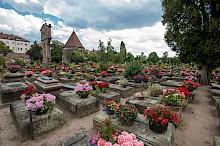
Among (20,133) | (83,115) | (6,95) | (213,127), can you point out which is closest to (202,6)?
(213,127)

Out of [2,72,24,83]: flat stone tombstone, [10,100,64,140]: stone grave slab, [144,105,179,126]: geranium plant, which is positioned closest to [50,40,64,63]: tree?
[2,72,24,83]: flat stone tombstone

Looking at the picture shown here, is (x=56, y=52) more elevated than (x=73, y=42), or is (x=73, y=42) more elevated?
(x=73, y=42)

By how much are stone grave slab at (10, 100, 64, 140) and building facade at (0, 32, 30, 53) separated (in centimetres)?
6850

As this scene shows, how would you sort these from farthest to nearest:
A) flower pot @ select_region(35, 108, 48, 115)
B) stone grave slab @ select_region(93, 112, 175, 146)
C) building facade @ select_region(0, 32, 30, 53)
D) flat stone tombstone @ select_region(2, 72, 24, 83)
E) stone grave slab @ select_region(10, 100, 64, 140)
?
building facade @ select_region(0, 32, 30, 53) → flat stone tombstone @ select_region(2, 72, 24, 83) → flower pot @ select_region(35, 108, 48, 115) → stone grave slab @ select_region(10, 100, 64, 140) → stone grave slab @ select_region(93, 112, 175, 146)

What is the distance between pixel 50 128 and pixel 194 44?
11.7 meters

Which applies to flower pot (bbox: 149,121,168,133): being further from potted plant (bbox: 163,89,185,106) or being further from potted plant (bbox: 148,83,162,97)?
potted plant (bbox: 148,83,162,97)

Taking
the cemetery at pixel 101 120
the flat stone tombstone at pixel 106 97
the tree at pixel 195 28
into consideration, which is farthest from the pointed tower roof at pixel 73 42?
the flat stone tombstone at pixel 106 97

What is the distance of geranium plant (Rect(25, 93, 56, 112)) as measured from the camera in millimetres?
3311

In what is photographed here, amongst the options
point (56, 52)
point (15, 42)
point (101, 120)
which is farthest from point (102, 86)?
point (15, 42)

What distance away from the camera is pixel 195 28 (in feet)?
29.2

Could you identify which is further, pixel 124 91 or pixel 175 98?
pixel 124 91

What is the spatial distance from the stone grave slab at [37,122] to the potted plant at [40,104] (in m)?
0.17

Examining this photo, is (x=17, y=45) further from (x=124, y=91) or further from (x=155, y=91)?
(x=155, y=91)

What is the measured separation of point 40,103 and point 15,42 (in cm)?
7143
